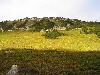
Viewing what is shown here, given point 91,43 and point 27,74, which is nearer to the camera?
point 27,74

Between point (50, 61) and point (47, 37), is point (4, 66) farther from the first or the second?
point (47, 37)

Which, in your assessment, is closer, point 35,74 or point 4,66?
point 35,74

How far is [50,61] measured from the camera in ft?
104

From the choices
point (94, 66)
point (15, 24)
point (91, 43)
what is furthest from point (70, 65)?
point (15, 24)

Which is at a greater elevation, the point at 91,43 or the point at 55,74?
the point at 55,74

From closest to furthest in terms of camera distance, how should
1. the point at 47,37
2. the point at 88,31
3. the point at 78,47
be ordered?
the point at 78,47
the point at 47,37
the point at 88,31

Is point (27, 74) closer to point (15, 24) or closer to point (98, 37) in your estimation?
point (98, 37)

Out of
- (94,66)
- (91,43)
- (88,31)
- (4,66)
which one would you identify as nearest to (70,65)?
(94,66)

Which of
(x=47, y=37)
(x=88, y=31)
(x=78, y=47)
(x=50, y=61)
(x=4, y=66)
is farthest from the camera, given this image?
(x=88, y=31)

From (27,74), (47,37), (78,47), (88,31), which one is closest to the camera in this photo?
(27,74)

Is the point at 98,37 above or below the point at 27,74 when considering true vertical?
below

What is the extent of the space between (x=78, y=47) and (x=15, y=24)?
→ 62.0m

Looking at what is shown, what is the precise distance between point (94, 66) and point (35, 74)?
294 inches

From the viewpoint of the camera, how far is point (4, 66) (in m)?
27.0
